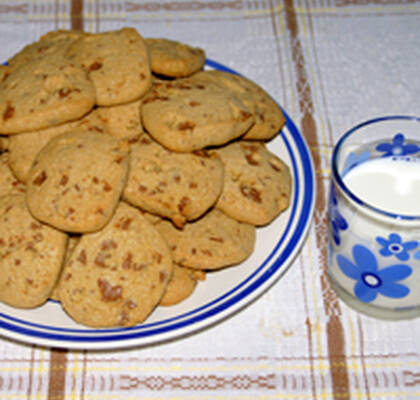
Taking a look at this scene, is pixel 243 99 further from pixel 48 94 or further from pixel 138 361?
pixel 138 361

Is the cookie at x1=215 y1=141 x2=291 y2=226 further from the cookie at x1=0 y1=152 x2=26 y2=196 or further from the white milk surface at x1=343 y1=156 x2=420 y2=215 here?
the cookie at x1=0 y1=152 x2=26 y2=196

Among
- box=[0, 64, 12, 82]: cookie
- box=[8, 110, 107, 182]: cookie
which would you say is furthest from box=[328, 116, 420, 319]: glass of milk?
box=[0, 64, 12, 82]: cookie

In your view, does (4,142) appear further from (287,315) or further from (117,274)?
(287,315)

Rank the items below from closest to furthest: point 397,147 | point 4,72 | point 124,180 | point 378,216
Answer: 1. point 378,216
2. point 124,180
3. point 397,147
4. point 4,72

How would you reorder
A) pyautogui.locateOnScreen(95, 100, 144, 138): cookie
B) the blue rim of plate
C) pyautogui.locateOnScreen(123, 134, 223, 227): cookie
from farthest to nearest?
pyautogui.locateOnScreen(95, 100, 144, 138): cookie, pyautogui.locateOnScreen(123, 134, 223, 227): cookie, the blue rim of plate

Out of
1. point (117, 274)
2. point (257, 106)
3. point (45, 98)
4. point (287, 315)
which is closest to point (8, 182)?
point (45, 98)

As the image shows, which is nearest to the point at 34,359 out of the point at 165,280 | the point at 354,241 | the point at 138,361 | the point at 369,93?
the point at 138,361

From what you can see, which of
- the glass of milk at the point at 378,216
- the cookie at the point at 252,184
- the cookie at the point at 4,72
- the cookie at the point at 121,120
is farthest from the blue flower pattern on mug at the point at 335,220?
the cookie at the point at 4,72
